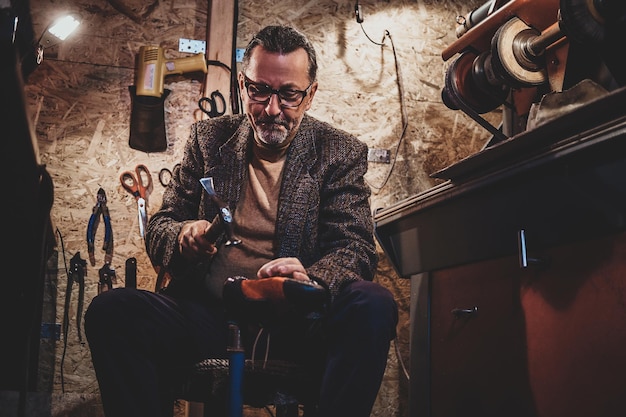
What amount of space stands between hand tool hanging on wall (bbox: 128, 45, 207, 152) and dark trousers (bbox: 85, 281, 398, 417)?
145cm

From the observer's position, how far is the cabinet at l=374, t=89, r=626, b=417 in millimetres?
1296

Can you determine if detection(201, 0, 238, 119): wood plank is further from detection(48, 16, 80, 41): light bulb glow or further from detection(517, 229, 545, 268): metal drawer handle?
detection(517, 229, 545, 268): metal drawer handle

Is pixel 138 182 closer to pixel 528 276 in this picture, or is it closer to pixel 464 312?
pixel 464 312

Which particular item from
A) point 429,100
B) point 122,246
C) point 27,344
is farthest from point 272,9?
point 27,344

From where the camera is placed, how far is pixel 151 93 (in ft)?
9.48

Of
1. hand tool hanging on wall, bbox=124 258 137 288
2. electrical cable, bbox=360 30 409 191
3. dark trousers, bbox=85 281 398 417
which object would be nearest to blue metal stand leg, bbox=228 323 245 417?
dark trousers, bbox=85 281 398 417

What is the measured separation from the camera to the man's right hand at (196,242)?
4.91ft

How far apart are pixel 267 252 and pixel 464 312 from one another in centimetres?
60

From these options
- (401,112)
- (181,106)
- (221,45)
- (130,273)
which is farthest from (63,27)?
(401,112)

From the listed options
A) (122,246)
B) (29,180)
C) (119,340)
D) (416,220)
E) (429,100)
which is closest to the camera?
(29,180)

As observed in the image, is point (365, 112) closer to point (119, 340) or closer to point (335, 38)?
point (335, 38)

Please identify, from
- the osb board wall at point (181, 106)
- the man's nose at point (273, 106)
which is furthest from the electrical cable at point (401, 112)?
the man's nose at point (273, 106)

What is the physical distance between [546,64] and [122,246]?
6.39 ft

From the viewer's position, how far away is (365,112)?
10.4 ft
